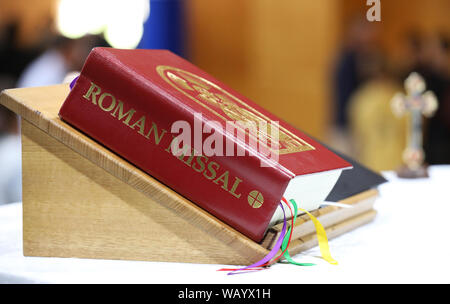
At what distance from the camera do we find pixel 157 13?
4.52 meters

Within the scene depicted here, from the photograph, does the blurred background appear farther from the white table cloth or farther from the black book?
the white table cloth

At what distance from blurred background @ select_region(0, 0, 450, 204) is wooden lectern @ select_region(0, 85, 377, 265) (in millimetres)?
2404

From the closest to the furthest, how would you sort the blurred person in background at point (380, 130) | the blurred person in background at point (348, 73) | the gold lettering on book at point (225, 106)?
the gold lettering on book at point (225, 106) < the blurred person in background at point (380, 130) < the blurred person in background at point (348, 73)

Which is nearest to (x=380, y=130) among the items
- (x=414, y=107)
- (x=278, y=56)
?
(x=278, y=56)

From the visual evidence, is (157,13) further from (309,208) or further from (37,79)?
(309,208)

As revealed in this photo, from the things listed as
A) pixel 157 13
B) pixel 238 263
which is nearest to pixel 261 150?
pixel 238 263

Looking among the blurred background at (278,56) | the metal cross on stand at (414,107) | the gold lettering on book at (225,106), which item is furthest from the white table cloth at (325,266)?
the blurred background at (278,56)

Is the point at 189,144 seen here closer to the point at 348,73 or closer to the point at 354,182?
the point at 354,182

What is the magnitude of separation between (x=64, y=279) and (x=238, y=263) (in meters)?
0.18

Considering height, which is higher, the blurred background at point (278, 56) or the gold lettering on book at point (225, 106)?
the gold lettering on book at point (225, 106)

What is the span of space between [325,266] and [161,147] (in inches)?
8.3

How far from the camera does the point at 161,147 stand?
776 millimetres

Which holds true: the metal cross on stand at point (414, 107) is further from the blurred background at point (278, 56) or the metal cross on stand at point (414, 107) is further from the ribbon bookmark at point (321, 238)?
the blurred background at point (278, 56)

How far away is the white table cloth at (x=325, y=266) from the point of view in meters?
0.71
